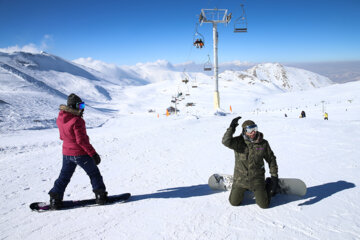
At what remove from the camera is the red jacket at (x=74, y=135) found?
3.57 m

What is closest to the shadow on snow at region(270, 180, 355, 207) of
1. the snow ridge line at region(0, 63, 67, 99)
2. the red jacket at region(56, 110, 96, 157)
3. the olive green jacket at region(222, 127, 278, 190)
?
the olive green jacket at region(222, 127, 278, 190)

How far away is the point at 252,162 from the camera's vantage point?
362 centimetres

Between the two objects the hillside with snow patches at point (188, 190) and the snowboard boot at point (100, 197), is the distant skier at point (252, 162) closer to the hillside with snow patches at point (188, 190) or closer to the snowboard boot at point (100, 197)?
the hillside with snow patches at point (188, 190)

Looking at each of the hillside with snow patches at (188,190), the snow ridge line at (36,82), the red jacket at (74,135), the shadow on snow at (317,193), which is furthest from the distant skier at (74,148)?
the snow ridge line at (36,82)

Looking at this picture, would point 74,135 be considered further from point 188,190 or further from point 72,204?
point 188,190

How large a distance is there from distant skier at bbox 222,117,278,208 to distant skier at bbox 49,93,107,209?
7.42 feet

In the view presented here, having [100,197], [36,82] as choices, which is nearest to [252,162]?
[100,197]

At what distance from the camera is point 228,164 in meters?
6.28

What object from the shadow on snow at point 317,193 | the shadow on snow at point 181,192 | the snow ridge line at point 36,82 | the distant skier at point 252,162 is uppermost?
the snow ridge line at point 36,82

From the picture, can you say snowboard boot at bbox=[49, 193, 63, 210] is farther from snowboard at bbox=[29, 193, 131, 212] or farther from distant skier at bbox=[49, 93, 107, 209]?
snowboard at bbox=[29, 193, 131, 212]

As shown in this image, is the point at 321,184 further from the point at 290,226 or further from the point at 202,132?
the point at 202,132

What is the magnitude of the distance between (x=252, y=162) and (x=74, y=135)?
117 inches

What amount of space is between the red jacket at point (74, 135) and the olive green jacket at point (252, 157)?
7.36ft

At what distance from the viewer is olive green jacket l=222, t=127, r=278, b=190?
3592mm
